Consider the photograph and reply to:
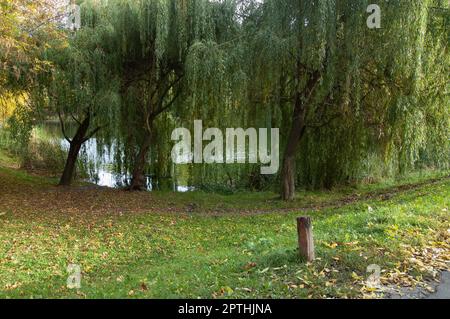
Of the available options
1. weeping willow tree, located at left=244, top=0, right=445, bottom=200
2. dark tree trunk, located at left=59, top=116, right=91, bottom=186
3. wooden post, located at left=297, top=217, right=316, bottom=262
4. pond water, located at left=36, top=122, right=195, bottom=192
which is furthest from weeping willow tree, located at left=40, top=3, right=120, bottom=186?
wooden post, located at left=297, top=217, right=316, bottom=262

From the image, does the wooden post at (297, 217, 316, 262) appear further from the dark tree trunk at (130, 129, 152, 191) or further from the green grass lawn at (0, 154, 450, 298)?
the dark tree trunk at (130, 129, 152, 191)

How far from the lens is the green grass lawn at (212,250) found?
412 cm

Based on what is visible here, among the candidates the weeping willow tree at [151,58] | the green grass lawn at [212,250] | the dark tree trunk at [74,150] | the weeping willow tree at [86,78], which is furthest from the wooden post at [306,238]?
the dark tree trunk at [74,150]

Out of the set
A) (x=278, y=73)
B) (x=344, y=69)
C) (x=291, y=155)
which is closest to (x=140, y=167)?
(x=291, y=155)

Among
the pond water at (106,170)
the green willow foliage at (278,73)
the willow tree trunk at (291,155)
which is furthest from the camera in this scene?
the pond water at (106,170)

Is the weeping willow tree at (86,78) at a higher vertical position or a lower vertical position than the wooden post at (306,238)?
higher

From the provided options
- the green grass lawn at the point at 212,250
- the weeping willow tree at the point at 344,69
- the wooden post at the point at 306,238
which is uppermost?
the weeping willow tree at the point at 344,69

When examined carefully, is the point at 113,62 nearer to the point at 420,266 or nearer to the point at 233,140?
Answer: the point at 233,140

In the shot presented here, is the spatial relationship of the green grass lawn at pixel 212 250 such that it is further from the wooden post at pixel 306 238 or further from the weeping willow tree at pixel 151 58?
the weeping willow tree at pixel 151 58

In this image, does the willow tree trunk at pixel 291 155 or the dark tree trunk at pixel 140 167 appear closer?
the willow tree trunk at pixel 291 155

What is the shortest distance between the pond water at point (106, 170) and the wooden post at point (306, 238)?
9.76m

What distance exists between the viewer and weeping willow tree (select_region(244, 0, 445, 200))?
8.91 meters

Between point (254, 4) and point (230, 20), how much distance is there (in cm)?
77
